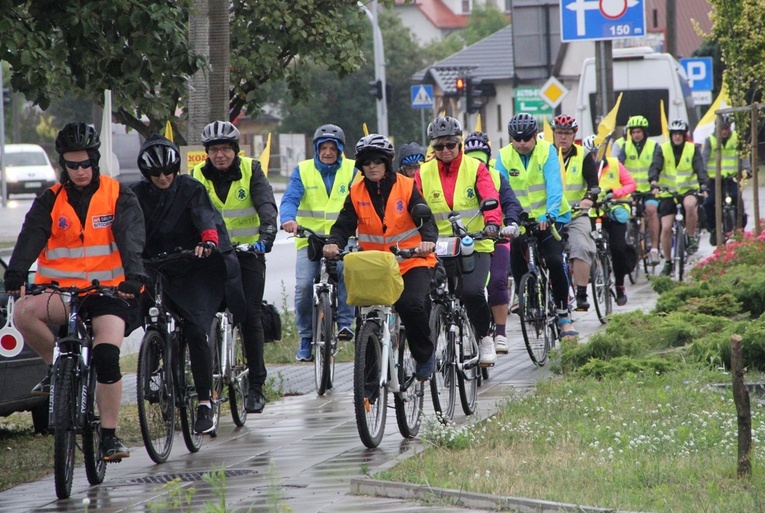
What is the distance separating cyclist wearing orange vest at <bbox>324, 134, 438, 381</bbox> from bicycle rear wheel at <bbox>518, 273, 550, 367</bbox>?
3113 mm

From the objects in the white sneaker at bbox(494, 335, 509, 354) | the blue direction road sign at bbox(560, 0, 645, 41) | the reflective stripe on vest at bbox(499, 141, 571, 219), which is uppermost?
the blue direction road sign at bbox(560, 0, 645, 41)

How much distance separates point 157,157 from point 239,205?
4.64 feet

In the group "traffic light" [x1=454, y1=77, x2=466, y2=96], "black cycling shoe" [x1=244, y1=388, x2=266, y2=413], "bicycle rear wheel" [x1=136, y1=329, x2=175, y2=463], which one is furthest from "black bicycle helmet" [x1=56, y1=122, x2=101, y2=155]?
"traffic light" [x1=454, y1=77, x2=466, y2=96]

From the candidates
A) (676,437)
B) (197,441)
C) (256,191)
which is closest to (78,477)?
(197,441)

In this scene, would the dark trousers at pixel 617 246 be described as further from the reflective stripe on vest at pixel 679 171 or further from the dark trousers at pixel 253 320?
the dark trousers at pixel 253 320

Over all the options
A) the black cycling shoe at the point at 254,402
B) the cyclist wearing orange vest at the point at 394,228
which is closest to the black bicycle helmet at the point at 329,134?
the black cycling shoe at the point at 254,402

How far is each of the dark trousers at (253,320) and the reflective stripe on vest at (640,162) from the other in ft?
32.7

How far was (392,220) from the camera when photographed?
8781 mm

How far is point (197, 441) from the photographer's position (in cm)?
884

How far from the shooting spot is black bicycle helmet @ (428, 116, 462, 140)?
9.96 metres

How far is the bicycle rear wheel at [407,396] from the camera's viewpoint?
8.47 meters

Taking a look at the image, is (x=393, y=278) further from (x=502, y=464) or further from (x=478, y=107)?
(x=478, y=107)

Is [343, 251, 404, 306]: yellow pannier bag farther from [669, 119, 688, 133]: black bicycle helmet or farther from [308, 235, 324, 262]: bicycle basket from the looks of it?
[669, 119, 688, 133]: black bicycle helmet

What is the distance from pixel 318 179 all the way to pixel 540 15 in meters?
17.4
